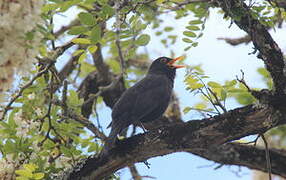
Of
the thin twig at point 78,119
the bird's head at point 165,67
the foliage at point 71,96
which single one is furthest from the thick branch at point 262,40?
the bird's head at point 165,67

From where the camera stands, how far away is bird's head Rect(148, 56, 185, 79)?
22.0ft

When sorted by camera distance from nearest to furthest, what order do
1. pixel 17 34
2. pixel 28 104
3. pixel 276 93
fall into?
pixel 17 34
pixel 276 93
pixel 28 104

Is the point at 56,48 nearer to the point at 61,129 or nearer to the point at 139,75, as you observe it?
the point at 61,129

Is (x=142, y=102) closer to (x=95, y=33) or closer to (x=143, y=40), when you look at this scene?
(x=143, y=40)

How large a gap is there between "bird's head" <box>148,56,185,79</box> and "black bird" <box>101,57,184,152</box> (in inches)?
1.7

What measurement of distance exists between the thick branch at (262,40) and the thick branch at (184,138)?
11.6 inches

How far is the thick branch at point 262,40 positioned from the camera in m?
4.25

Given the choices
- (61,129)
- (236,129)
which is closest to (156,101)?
(61,129)

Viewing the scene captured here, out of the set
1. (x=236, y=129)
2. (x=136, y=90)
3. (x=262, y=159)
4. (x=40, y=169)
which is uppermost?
(x=136, y=90)

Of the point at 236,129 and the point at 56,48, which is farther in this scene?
the point at 56,48

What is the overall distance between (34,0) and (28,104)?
9.65ft

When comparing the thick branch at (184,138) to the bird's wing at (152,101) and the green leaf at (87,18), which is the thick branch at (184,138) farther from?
the green leaf at (87,18)

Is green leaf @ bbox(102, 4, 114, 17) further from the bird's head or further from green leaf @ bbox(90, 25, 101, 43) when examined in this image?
the bird's head

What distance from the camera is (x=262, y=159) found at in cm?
583
